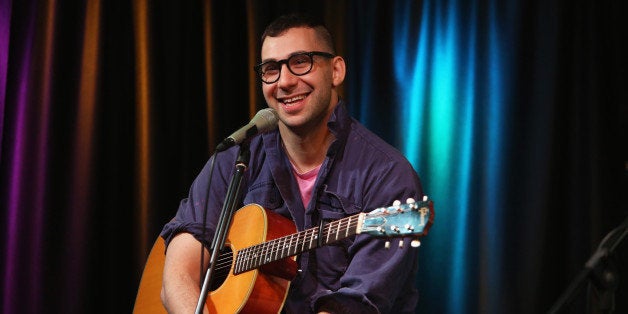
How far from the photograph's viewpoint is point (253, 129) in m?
2.63

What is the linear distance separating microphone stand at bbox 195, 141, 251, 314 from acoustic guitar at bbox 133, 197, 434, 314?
10 centimetres

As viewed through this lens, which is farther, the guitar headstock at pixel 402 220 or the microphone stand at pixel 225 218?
the microphone stand at pixel 225 218

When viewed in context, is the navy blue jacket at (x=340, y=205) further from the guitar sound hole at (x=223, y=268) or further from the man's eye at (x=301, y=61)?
the man's eye at (x=301, y=61)

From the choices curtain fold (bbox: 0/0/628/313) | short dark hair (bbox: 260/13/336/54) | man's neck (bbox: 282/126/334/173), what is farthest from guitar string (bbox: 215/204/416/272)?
curtain fold (bbox: 0/0/628/313)

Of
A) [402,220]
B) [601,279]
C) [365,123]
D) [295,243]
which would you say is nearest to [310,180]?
[295,243]

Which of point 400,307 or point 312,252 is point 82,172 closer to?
point 312,252

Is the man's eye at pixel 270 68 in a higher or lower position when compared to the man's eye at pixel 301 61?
lower

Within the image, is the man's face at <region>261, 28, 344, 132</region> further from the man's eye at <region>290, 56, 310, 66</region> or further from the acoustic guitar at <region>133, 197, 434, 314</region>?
the acoustic guitar at <region>133, 197, 434, 314</region>

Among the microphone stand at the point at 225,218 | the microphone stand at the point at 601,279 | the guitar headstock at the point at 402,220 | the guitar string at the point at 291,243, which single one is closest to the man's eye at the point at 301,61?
the microphone stand at the point at 225,218

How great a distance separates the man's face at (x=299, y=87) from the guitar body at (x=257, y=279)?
41 centimetres

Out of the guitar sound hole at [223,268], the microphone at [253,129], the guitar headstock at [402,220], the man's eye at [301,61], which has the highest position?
the man's eye at [301,61]

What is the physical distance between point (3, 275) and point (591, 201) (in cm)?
300

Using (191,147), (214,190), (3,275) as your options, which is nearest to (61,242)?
(3,275)

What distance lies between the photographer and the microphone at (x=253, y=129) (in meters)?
2.56
